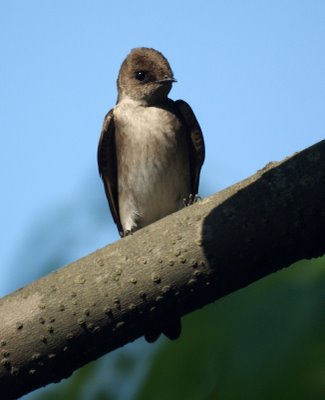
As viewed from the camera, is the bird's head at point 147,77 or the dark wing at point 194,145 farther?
the bird's head at point 147,77

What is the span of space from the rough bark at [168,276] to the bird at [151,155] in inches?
125

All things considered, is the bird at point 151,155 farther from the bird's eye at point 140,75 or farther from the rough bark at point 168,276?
the rough bark at point 168,276

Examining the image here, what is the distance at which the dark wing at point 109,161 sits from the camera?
6.12 m

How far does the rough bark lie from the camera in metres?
2.50

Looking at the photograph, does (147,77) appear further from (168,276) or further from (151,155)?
(168,276)

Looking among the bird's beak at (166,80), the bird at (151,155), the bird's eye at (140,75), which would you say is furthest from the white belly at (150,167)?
the bird's eye at (140,75)

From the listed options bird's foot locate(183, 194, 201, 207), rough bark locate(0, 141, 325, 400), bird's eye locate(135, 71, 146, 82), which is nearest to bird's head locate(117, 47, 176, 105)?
bird's eye locate(135, 71, 146, 82)

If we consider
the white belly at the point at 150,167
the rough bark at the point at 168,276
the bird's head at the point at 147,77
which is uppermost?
the bird's head at the point at 147,77

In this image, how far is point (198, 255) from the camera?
261 centimetres

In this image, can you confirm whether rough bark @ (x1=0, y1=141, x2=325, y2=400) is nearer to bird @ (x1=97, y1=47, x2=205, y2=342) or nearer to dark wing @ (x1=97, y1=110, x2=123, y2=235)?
bird @ (x1=97, y1=47, x2=205, y2=342)

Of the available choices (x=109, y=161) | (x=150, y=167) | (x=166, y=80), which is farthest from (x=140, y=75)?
(x=150, y=167)

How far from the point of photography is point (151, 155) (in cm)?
595

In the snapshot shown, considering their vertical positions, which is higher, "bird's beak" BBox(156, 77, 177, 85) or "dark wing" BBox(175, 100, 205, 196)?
"bird's beak" BBox(156, 77, 177, 85)

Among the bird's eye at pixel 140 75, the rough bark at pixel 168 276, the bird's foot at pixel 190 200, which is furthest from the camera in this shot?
the bird's eye at pixel 140 75
